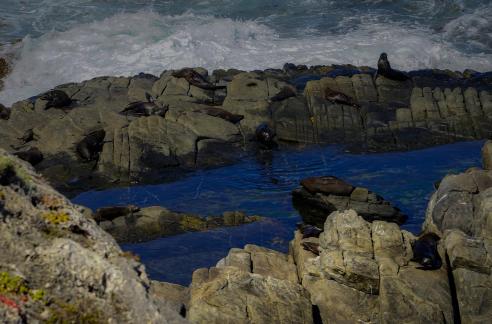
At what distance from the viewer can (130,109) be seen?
79.1ft

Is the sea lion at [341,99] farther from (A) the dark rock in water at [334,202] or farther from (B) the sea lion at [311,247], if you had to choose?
(B) the sea lion at [311,247]

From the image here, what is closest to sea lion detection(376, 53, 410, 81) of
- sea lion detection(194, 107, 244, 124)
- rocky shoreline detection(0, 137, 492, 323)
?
sea lion detection(194, 107, 244, 124)

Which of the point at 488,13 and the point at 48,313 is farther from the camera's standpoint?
the point at 488,13

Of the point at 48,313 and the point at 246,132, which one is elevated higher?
the point at 48,313

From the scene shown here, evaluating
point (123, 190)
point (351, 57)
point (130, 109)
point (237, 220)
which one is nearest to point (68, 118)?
point (130, 109)

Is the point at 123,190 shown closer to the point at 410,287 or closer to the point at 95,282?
the point at 410,287

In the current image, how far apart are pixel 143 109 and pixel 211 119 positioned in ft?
6.93

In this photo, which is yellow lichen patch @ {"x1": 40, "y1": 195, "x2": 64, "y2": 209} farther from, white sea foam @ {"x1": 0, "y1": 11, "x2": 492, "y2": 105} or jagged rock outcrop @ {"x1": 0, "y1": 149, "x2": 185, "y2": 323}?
white sea foam @ {"x1": 0, "y1": 11, "x2": 492, "y2": 105}

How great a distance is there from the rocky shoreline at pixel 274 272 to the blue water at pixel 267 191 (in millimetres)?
2202

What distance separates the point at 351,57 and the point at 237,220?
16.7 m

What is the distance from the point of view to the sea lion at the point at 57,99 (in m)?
24.5

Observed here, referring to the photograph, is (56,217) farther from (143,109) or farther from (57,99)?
(57,99)

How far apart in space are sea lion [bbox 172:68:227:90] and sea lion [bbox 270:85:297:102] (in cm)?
214

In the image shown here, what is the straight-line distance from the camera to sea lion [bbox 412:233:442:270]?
12.3 metres
